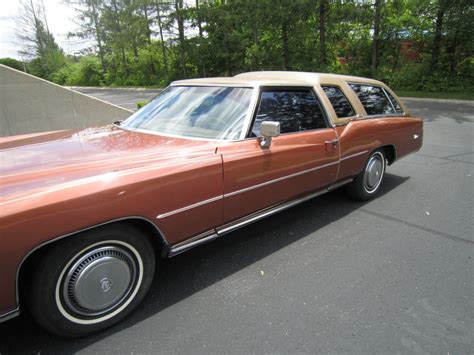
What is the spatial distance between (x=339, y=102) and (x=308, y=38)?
20528mm

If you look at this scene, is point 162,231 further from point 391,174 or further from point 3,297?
point 391,174

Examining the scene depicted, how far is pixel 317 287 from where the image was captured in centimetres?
251

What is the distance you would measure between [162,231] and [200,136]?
926 mm

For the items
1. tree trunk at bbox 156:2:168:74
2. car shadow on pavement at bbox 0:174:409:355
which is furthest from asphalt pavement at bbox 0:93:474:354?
tree trunk at bbox 156:2:168:74

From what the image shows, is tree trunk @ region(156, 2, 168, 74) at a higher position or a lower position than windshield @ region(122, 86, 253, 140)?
higher

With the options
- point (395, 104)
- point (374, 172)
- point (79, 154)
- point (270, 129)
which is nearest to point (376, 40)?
point (395, 104)

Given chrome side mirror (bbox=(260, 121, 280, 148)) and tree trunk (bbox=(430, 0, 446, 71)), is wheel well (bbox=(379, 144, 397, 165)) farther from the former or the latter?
tree trunk (bbox=(430, 0, 446, 71))

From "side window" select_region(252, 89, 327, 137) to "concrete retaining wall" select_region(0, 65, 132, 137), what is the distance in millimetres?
6361

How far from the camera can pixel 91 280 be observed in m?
1.95

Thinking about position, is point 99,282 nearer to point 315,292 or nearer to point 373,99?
point 315,292

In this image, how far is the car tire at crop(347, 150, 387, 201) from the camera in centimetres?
400

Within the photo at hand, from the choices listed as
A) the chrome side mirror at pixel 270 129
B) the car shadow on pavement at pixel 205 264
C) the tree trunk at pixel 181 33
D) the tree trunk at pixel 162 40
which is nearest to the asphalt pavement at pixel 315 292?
the car shadow on pavement at pixel 205 264

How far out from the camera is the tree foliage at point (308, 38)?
1720 centimetres

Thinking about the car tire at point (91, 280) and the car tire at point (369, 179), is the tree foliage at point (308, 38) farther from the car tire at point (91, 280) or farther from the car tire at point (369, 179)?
the car tire at point (91, 280)
